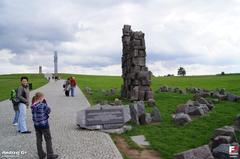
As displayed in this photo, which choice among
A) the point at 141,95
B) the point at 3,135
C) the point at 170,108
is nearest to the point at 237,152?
the point at 3,135

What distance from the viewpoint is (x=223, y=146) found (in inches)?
379

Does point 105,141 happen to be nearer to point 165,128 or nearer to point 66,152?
point 66,152

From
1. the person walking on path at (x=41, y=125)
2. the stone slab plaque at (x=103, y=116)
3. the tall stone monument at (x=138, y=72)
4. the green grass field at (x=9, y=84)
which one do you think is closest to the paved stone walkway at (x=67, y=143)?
the person walking on path at (x=41, y=125)

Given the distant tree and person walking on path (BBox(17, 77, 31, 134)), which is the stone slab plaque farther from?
the distant tree

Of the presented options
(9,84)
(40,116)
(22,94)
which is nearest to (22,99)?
(22,94)

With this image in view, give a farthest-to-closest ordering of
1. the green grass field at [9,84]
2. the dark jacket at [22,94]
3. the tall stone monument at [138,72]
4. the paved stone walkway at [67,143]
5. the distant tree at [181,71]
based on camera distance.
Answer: the distant tree at [181,71]
the green grass field at [9,84]
the tall stone monument at [138,72]
the dark jacket at [22,94]
the paved stone walkway at [67,143]

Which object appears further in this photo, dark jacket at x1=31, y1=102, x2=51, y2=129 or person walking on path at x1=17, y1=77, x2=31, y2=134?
person walking on path at x1=17, y1=77, x2=31, y2=134

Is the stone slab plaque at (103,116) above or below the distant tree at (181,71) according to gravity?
below

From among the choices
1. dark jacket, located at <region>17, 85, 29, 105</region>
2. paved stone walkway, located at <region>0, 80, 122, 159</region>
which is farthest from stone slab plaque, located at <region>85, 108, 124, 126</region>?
dark jacket, located at <region>17, 85, 29, 105</region>

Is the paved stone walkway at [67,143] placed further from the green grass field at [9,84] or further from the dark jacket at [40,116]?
the green grass field at [9,84]

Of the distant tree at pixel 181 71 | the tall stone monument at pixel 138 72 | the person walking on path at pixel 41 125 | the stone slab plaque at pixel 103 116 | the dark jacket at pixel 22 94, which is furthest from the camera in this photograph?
the distant tree at pixel 181 71

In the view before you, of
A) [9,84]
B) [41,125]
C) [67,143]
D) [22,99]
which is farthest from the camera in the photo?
[9,84]

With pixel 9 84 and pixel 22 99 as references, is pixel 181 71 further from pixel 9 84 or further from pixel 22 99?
pixel 22 99

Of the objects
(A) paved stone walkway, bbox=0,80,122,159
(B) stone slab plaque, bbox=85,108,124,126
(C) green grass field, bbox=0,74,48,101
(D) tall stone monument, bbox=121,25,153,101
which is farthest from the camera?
(C) green grass field, bbox=0,74,48,101
